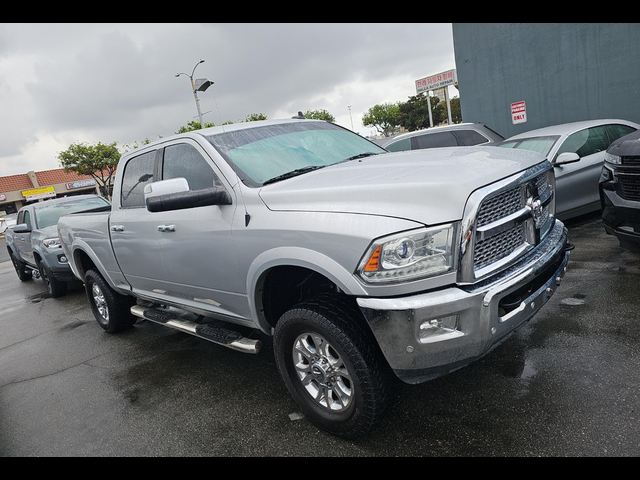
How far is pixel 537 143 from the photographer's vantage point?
23.3 ft

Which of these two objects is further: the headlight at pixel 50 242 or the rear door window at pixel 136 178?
the headlight at pixel 50 242

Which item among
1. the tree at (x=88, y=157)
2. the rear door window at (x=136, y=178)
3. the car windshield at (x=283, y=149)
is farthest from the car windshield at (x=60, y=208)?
the tree at (x=88, y=157)

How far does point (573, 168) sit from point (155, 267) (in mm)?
5886

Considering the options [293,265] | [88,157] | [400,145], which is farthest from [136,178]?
[88,157]

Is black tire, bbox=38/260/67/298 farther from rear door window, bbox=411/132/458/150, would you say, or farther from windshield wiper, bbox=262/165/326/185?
rear door window, bbox=411/132/458/150

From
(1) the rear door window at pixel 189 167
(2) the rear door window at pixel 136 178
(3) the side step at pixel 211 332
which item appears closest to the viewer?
(3) the side step at pixel 211 332

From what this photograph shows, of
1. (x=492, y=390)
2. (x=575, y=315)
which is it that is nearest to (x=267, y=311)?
(x=492, y=390)

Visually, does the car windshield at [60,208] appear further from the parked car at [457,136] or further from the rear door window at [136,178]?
the parked car at [457,136]

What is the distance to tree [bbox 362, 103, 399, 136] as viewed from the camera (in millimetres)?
72625

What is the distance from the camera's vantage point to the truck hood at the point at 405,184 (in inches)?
92.5

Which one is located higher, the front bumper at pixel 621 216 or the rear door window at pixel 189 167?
the rear door window at pixel 189 167

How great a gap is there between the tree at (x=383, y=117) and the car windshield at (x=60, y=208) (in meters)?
66.0

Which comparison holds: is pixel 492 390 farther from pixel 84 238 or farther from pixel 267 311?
pixel 84 238

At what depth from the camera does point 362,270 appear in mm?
2383
